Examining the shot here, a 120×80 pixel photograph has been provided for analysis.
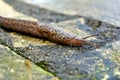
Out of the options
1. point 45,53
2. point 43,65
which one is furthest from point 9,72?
point 45,53

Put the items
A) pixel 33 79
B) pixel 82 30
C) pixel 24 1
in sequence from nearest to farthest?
1. pixel 33 79
2. pixel 82 30
3. pixel 24 1

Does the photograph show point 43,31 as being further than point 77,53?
Yes

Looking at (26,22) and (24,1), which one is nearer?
(26,22)

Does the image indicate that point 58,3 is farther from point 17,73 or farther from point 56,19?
point 17,73

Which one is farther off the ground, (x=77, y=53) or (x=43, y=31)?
(x=43, y=31)

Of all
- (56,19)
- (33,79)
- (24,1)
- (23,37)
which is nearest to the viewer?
(33,79)
